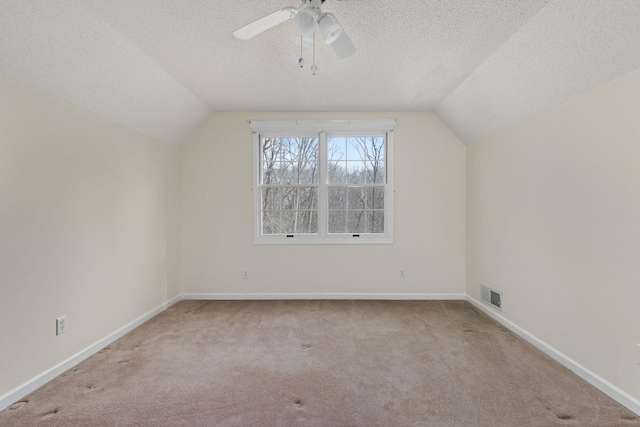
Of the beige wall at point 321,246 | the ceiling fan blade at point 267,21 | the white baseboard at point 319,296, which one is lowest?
the white baseboard at point 319,296

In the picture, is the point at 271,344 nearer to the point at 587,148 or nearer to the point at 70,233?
the point at 70,233

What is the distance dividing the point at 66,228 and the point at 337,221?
111 inches

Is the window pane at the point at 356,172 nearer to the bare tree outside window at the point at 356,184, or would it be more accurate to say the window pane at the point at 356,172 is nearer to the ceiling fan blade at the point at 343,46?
the bare tree outside window at the point at 356,184

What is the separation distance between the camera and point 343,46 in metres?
1.85

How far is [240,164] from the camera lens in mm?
3984

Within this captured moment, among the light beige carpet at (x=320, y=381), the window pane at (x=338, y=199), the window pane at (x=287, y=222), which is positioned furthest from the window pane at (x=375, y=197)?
the light beige carpet at (x=320, y=381)

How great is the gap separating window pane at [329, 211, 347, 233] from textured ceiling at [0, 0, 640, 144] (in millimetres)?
1522

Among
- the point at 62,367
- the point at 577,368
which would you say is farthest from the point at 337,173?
the point at 62,367

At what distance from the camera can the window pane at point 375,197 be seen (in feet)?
13.3

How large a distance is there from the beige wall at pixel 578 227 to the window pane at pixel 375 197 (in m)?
1.34

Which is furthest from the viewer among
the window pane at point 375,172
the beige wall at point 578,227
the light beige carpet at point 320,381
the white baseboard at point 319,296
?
the window pane at point 375,172

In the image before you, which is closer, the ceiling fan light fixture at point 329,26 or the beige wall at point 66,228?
the ceiling fan light fixture at point 329,26

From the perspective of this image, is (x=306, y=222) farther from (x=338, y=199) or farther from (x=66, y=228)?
(x=66, y=228)

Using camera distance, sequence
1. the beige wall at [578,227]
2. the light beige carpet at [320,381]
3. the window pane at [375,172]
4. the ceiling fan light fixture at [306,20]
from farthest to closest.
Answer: the window pane at [375,172], the beige wall at [578,227], the light beige carpet at [320,381], the ceiling fan light fixture at [306,20]
